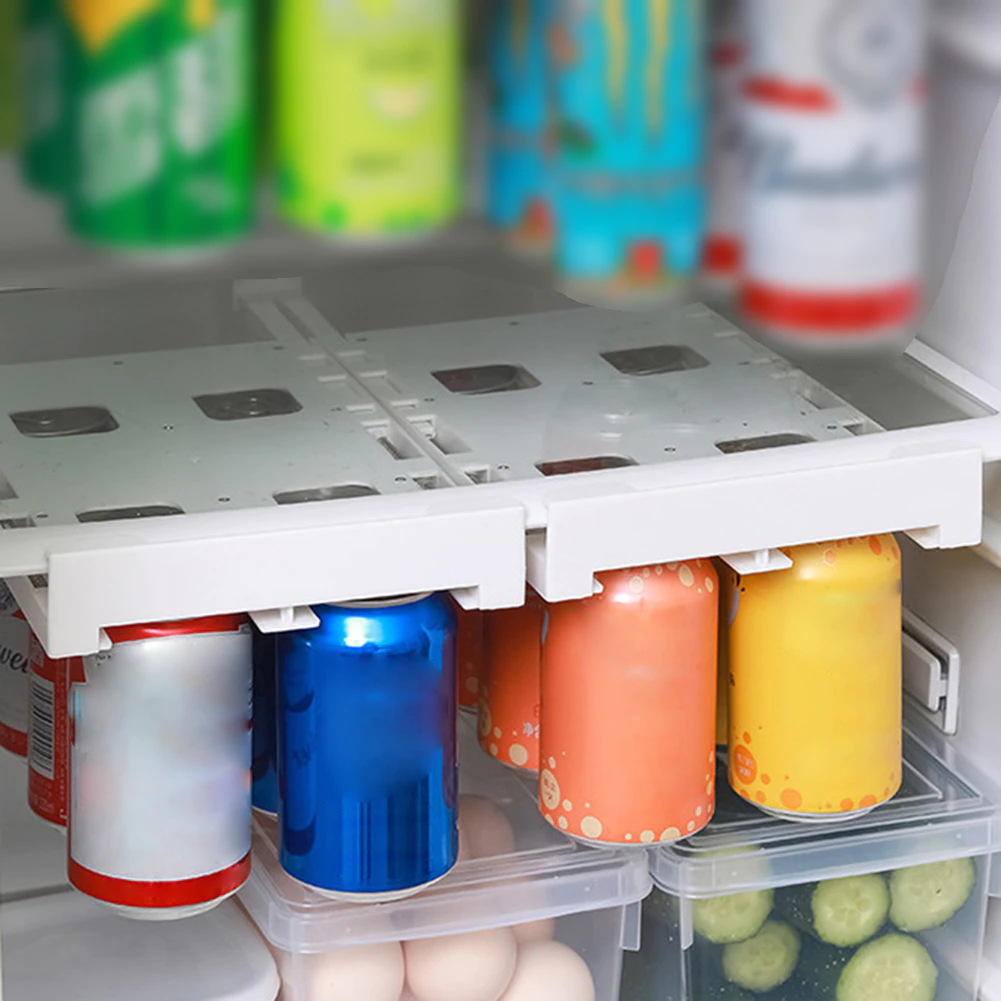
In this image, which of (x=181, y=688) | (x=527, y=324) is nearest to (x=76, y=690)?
(x=181, y=688)

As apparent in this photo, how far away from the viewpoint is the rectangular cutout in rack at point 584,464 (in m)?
1.20

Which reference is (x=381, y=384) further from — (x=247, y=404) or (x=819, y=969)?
(x=819, y=969)

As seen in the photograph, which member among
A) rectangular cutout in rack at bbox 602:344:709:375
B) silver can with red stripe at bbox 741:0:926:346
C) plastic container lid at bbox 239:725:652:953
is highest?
silver can with red stripe at bbox 741:0:926:346

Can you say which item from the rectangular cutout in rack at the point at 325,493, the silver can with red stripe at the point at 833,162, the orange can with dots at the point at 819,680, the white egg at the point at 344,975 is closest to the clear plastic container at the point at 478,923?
the white egg at the point at 344,975

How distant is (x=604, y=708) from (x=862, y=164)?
361 millimetres

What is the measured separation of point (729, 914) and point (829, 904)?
65 millimetres

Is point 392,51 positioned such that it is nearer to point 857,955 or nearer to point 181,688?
point 181,688

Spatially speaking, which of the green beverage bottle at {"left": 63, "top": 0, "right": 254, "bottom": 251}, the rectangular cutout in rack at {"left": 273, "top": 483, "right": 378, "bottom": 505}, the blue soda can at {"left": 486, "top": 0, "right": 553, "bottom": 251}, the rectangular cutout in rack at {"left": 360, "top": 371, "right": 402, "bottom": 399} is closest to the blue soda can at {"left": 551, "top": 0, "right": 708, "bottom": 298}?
the blue soda can at {"left": 486, "top": 0, "right": 553, "bottom": 251}

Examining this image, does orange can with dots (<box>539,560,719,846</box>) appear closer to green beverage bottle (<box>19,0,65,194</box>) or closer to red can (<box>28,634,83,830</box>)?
red can (<box>28,634,83,830</box>)

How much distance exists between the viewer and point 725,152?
37.3 inches

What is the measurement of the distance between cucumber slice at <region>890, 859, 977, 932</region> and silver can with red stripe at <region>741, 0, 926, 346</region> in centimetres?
45

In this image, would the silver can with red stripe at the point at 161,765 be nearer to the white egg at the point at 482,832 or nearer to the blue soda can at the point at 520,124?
the white egg at the point at 482,832

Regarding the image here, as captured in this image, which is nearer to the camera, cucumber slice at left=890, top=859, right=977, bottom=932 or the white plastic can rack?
the white plastic can rack

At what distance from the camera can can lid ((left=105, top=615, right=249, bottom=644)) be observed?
108cm
